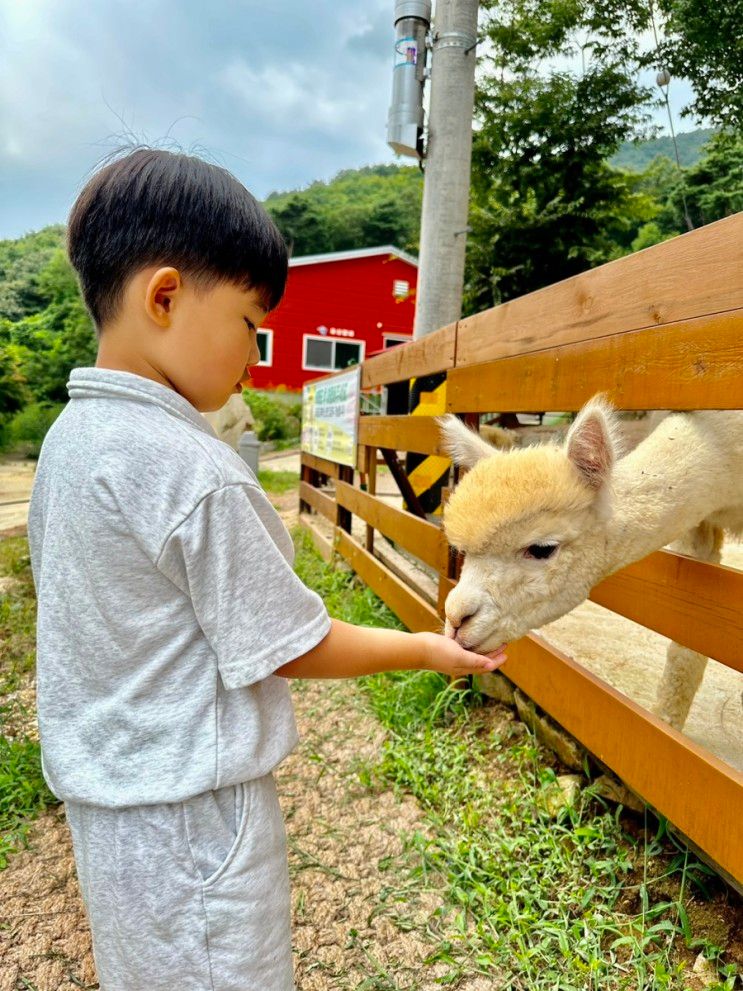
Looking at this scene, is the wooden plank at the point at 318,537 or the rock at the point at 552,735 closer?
the rock at the point at 552,735

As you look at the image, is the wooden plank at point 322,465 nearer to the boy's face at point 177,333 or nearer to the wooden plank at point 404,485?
the wooden plank at point 404,485

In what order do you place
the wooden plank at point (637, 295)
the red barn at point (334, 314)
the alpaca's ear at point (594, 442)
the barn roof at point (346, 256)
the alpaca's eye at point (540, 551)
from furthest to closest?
the red barn at point (334, 314) < the barn roof at point (346, 256) < the alpaca's eye at point (540, 551) < the alpaca's ear at point (594, 442) < the wooden plank at point (637, 295)

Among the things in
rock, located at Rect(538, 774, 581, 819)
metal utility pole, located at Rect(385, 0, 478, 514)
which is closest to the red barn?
metal utility pole, located at Rect(385, 0, 478, 514)

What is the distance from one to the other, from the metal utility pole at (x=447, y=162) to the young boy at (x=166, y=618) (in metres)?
4.14

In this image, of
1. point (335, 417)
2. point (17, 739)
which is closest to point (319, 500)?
point (335, 417)

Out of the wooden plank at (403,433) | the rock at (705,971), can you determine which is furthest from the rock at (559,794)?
the wooden plank at (403,433)

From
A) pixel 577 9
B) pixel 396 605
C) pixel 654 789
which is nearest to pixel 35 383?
pixel 396 605

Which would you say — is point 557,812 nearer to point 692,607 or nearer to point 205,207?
point 692,607

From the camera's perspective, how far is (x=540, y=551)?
67.9 inches

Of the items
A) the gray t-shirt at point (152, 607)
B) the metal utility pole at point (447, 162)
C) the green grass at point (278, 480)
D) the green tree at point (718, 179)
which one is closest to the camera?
the gray t-shirt at point (152, 607)

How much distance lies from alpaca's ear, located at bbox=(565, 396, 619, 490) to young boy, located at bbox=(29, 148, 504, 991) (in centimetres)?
84

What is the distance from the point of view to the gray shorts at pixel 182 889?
3.18 ft

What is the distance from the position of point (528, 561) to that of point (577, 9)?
17489 mm

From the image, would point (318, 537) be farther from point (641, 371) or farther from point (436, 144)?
point (641, 371)
